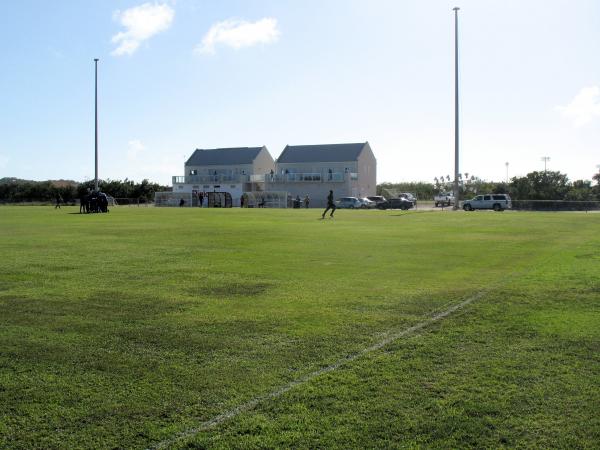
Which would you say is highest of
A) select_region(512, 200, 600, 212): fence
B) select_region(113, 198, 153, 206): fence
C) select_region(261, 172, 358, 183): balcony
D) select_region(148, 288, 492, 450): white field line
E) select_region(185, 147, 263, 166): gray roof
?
select_region(185, 147, 263, 166): gray roof

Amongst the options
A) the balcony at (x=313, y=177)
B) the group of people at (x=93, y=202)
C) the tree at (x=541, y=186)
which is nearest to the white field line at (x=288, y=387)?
the group of people at (x=93, y=202)

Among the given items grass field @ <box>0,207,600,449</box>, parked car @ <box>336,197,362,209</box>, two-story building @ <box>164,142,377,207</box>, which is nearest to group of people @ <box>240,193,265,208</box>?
two-story building @ <box>164,142,377,207</box>

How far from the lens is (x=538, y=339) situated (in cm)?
652

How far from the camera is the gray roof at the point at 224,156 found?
93.3 meters

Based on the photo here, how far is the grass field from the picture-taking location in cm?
420

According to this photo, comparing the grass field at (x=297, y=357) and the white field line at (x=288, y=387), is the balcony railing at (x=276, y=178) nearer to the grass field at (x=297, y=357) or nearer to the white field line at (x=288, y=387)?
the grass field at (x=297, y=357)

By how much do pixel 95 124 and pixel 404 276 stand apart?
50.3 metres

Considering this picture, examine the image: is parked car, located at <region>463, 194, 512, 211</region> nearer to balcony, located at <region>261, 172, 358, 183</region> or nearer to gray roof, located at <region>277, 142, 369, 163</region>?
balcony, located at <region>261, 172, 358, 183</region>

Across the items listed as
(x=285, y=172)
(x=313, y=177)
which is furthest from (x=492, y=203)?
(x=285, y=172)

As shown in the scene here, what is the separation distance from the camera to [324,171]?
292 feet

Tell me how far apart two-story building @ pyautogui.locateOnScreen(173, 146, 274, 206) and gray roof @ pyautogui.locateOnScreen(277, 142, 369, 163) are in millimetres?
4109

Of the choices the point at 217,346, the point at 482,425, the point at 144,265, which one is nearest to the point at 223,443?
the point at 482,425

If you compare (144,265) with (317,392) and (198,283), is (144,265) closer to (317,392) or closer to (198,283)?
(198,283)

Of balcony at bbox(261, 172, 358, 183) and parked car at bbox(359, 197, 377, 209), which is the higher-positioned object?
balcony at bbox(261, 172, 358, 183)
